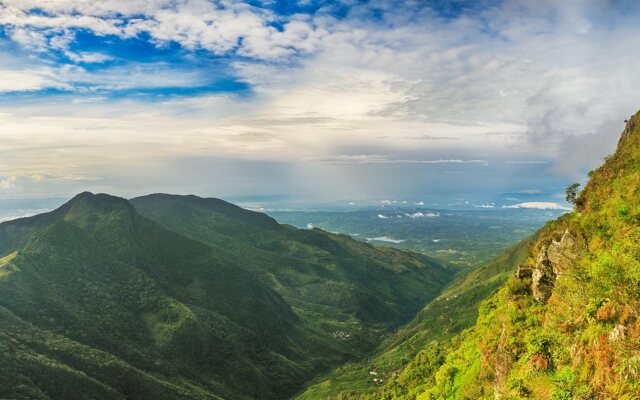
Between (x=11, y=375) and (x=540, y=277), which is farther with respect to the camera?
(x=11, y=375)

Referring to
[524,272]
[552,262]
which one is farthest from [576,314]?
[524,272]

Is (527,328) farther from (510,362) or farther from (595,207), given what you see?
(595,207)

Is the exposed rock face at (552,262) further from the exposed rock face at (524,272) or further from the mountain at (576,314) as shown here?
the exposed rock face at (524,272)

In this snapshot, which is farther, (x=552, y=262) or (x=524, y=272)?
(x=524, y=272)

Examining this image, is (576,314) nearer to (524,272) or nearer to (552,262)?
(552,262)

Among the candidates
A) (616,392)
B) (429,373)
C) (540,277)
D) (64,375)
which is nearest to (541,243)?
(540,277)

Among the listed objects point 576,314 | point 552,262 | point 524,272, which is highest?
point 552,262
